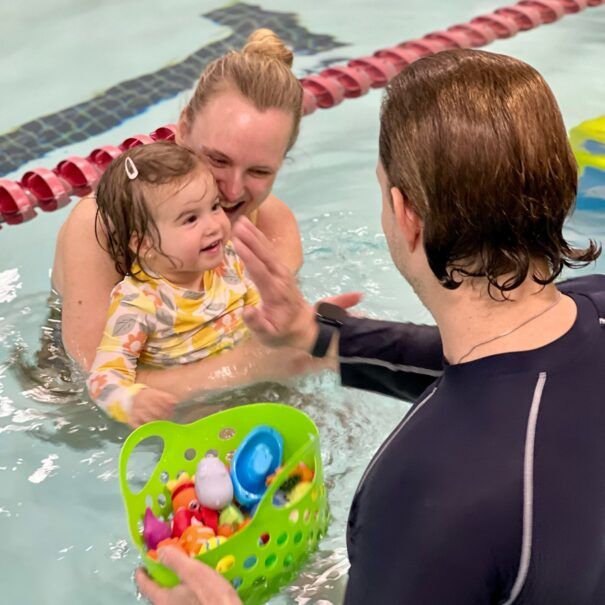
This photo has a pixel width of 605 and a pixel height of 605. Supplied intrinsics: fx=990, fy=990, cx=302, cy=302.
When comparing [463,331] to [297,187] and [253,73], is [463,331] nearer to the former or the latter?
[253,73]

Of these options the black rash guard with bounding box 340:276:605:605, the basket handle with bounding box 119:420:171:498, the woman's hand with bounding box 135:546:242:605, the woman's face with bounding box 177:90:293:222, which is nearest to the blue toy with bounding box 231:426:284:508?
the basket handle with bounding box 119:420:171:498

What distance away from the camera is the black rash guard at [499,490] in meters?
1.28

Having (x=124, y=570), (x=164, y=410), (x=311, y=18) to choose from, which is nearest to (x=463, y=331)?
(x=164, y=410)

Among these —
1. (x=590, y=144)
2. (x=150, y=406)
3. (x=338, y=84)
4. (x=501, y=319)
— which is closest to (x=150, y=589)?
(x=150, y=406)

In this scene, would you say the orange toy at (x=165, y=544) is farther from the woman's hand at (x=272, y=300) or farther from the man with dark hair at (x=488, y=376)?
the man with dark hair at (x=488, y=376)

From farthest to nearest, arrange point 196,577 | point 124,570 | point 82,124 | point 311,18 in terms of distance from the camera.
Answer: point 311,18, point 82,124, point 124,570, point 196,577

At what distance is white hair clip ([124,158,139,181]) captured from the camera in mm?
2357

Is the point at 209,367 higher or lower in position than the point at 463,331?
lower

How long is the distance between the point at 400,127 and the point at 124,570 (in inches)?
59.5

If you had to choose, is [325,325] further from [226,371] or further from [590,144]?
[590,144]

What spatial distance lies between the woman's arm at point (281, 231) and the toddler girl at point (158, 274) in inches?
13.5

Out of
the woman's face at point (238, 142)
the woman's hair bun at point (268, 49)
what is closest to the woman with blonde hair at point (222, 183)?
the woman's face at point (238, 142)

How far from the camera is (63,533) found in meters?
2.58

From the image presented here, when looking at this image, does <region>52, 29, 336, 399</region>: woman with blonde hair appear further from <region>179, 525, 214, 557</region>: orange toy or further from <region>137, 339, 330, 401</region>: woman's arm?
<region>179, 525, 214, 557</region>: orange toy
